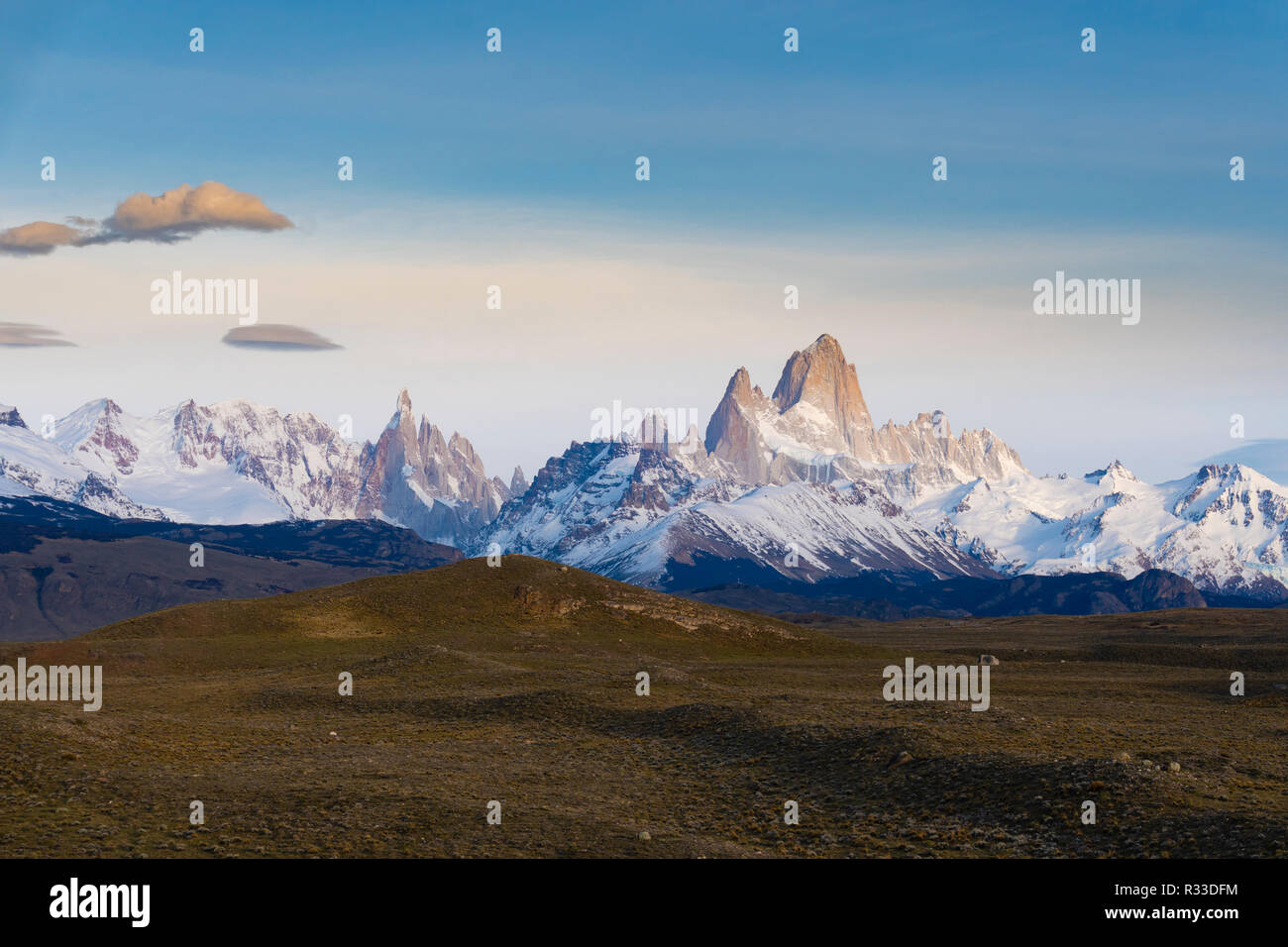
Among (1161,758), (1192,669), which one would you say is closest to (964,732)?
(1161,758)

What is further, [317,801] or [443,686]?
[443,686]

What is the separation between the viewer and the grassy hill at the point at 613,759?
3591 cm

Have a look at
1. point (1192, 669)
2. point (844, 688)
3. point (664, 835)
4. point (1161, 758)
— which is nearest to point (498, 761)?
point (664, 835)

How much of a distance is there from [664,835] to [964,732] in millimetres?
20319

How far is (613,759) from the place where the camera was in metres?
53.5

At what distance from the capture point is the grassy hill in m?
35.9

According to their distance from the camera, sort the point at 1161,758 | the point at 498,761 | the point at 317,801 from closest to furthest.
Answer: the point at 317,801
the point at 1161,758
the point at 498,761
